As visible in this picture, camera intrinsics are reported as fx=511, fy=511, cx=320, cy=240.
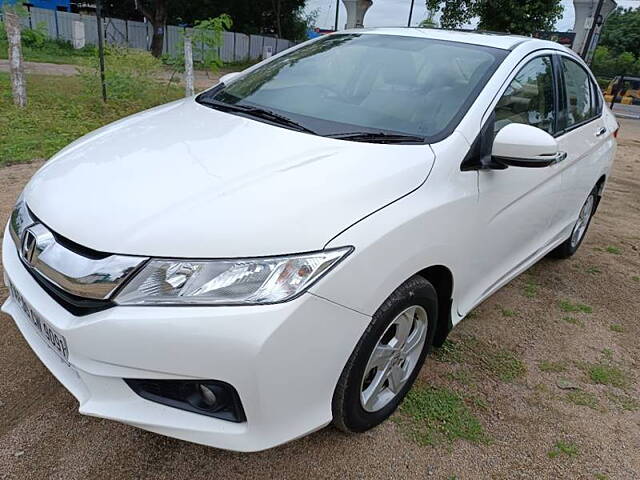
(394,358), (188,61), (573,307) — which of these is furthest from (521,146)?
(188,61)

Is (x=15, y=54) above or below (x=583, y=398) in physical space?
above

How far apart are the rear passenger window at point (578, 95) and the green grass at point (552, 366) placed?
1.39m

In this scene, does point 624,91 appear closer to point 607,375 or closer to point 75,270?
point 607,375

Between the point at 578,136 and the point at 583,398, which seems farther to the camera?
the point at 578,136

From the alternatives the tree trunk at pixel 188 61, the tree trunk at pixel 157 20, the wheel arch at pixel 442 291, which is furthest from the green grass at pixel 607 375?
the tree trunk at pixel 157 20

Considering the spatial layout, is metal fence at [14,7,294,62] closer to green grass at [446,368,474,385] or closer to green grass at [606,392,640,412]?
green grass at [446,368,474,385]

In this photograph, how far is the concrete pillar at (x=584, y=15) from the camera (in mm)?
13188

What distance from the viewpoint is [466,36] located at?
287 centimetres

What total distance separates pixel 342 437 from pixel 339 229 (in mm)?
969

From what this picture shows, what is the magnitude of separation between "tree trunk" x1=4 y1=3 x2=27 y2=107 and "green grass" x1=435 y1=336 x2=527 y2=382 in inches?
283

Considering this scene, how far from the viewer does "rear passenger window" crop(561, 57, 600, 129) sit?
3.18 metres

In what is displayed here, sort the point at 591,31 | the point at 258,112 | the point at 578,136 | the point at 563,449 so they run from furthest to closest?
1. the point at 591,31
2. the point at 578,136
3. the point at 258,112
4. the point at 563,449

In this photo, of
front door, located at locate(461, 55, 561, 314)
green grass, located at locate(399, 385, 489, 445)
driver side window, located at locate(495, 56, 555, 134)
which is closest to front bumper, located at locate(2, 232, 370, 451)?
green grass, located at locate(399, 385, 489, 445)

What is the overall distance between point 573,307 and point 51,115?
710 centimetres
